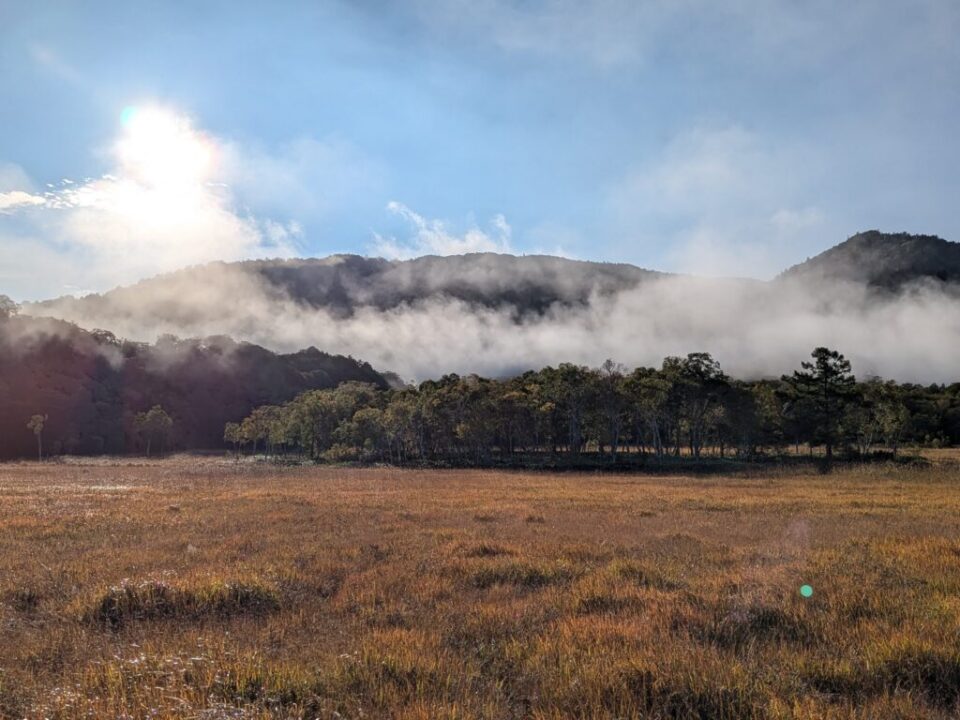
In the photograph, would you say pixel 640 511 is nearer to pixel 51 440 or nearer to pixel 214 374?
pixel 51 440

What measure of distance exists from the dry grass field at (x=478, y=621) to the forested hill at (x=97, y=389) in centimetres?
14322

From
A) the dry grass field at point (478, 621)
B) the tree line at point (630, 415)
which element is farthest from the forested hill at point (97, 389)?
the dry grass field at point (478, 621)

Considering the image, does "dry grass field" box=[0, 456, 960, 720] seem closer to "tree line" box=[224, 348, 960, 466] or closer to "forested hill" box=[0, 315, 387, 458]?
"tree line" box=[224, 348, 960, 466]

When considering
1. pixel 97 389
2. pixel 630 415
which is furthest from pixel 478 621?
pixel 97 389

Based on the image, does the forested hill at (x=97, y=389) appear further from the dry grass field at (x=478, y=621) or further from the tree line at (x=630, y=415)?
the dry grass field at (x=478, y=621)

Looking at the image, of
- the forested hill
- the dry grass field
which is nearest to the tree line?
the forested hill

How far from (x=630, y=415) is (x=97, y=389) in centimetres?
14224

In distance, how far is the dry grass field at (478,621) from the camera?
643 centimetres

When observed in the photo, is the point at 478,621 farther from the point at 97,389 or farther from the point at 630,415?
the point at 97,389

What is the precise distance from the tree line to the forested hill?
62.5 meters

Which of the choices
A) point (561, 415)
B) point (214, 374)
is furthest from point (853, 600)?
point (214, 374)

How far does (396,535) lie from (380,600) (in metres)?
8.35

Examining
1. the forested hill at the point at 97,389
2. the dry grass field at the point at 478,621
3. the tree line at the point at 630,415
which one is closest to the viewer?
the dry grass field at the point at 478,621

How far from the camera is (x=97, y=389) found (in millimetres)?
155500
